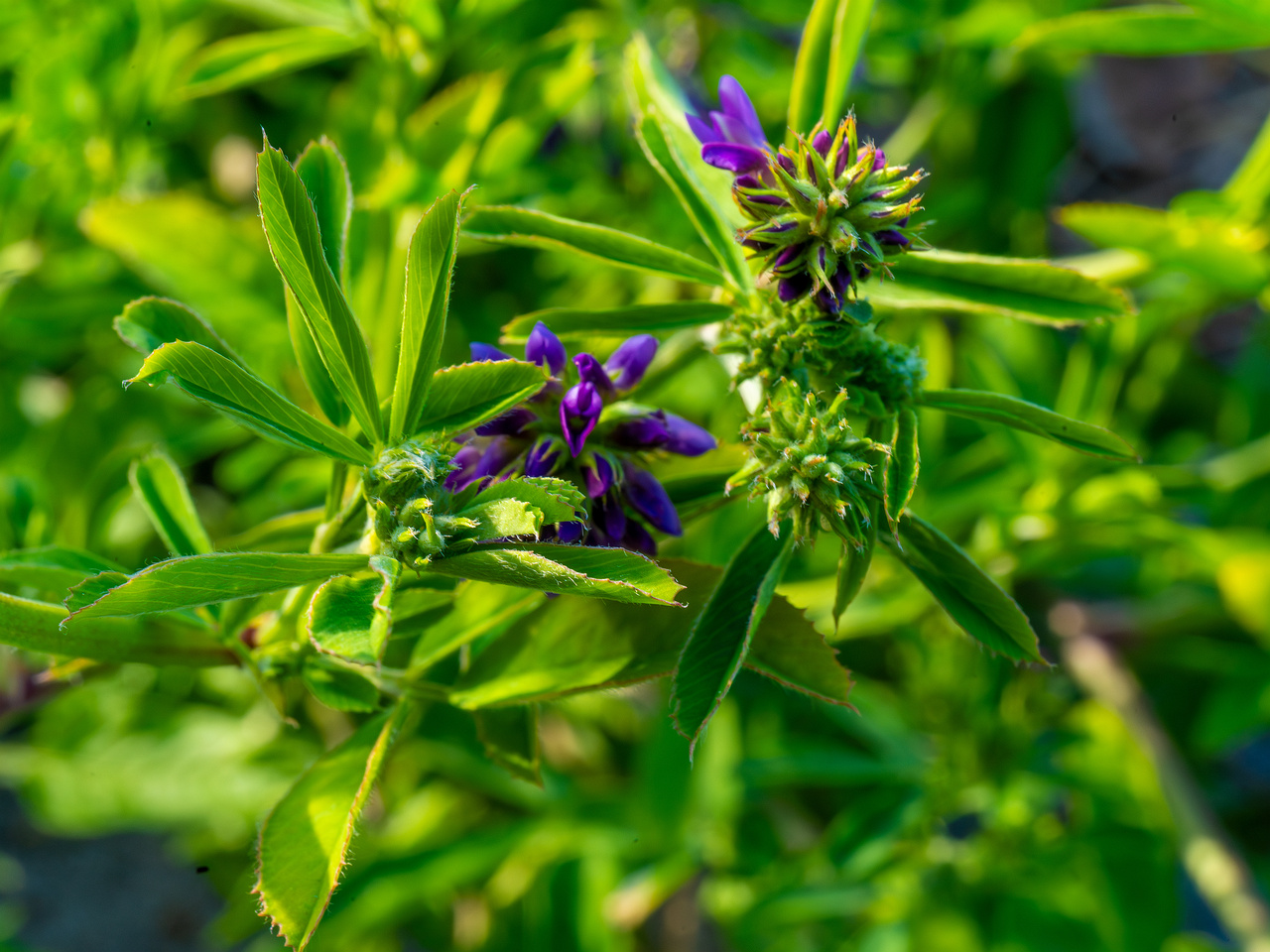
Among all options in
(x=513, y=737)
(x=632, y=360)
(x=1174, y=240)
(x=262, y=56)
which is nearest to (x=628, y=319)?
(x=632, y=360)

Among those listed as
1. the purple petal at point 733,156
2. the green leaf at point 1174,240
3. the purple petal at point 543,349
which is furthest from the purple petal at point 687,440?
the green leaf at point 1174,240

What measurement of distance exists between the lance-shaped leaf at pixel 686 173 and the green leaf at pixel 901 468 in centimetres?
21

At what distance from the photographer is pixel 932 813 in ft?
6.17

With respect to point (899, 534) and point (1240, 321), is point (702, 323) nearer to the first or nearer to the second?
point (899, 534)

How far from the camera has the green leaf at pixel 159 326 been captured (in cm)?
84

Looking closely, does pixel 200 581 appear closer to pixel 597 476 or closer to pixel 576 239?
pixel 597 476

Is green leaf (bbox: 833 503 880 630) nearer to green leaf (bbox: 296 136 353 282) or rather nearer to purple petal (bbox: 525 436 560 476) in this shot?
purple petal (bbox: 525 436 560 476)

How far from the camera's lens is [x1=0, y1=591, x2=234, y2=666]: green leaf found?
2.58 ft

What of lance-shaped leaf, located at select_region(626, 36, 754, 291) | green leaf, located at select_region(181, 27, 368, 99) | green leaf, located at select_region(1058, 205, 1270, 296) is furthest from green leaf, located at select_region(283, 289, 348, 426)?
green leaf, located at select_region(1058, 205, 1270, 296)

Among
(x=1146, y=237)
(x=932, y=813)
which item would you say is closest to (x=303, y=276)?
(x=1146, y=237)

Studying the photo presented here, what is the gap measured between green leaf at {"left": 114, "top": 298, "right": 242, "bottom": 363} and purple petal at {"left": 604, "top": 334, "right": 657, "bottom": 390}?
321 mm

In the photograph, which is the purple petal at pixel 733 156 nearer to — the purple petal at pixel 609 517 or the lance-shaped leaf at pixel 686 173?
the lance-shaped leaf at pixel 686 173

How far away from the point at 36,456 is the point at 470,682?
4.06 feet

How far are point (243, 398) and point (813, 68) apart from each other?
2.14ft
